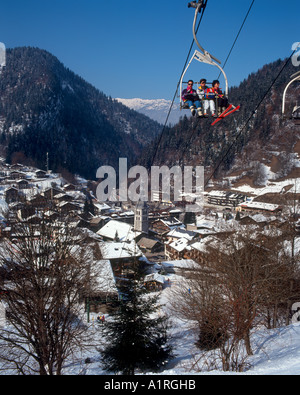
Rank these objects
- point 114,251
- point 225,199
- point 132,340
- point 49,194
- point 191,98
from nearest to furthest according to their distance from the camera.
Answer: point 191,98 → point 132,340 → point 114,251 → point 49,194 → point 225,199

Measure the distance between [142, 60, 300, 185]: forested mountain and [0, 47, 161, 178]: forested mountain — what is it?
36.8 metres

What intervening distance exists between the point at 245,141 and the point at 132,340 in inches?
4517

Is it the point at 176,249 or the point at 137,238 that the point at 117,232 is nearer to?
the point at 137,238

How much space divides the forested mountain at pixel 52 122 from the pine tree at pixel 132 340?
312 ft

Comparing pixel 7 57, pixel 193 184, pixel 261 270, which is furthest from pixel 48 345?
pixel 7 57

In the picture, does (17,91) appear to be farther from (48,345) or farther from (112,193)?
(48,345)

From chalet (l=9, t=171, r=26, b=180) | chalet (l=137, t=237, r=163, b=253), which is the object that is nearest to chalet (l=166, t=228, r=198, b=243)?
chalet (l=137, t=237, r=163, b=253)

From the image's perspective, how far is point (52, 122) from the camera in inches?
5733

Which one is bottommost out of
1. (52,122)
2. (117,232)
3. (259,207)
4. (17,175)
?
(117,232)

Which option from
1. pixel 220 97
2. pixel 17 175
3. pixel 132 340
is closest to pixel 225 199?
pixel 17 175

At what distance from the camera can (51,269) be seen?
9188 mm

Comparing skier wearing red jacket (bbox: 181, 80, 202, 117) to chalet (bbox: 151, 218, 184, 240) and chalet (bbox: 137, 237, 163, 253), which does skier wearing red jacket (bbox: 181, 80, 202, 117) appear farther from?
chalet (bbox: 151, 218, 184, 240)

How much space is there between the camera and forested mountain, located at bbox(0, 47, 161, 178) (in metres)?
114
